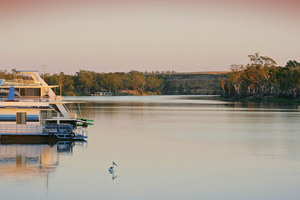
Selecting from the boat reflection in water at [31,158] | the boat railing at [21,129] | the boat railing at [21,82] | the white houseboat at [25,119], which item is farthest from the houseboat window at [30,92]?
the boat reflection in water at [31,158]

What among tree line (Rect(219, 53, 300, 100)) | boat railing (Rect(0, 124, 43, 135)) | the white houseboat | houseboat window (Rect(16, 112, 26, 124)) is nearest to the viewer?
the white houseboat

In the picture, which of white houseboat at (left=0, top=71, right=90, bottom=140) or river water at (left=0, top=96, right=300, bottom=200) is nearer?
river water at (left=0, top=96, right=300, bottom=200)

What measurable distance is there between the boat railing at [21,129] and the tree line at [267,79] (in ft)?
313

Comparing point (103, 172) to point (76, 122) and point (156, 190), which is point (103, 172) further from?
point (76, 122)

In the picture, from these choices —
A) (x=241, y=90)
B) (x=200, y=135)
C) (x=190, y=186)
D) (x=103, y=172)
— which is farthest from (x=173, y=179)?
(x=241, y=90)

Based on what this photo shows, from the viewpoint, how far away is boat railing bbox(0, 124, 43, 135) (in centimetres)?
4053

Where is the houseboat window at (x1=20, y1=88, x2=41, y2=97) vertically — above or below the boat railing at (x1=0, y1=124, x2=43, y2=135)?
above

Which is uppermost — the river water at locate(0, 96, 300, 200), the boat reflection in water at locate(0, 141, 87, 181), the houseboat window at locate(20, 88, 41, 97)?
the houseboat window at locate(20, 88, 41, 97)

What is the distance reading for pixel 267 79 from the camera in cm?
15450

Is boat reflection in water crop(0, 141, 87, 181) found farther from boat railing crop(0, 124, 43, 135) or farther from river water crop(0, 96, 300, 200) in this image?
boat railing crop(0, 124, 43, 135)

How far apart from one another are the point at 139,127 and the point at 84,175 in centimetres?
3235

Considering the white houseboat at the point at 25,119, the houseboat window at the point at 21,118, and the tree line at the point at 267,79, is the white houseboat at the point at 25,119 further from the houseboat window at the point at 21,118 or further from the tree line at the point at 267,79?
the tree line at the point at 267,79

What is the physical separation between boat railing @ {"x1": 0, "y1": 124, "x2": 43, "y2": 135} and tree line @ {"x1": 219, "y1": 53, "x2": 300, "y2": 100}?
95.5 meters

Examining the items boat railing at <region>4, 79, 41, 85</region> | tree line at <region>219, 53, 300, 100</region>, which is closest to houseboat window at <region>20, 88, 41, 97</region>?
boat railing at <region>4, 79, 41, 85</region>
